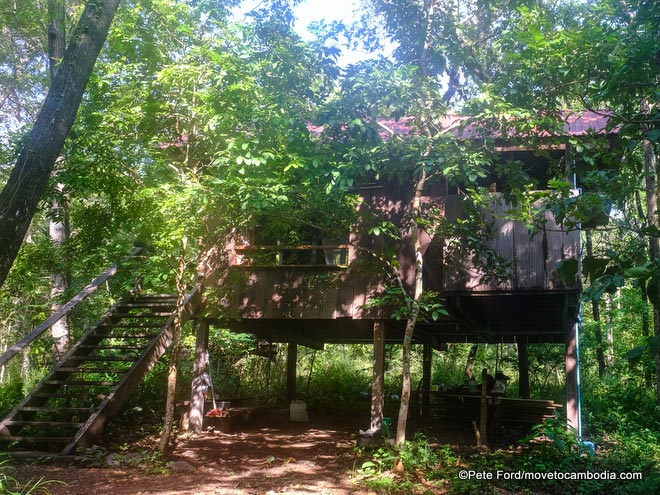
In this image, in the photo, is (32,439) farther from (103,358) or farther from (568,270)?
(568,270)

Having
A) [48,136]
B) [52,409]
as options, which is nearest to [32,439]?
[52,409]

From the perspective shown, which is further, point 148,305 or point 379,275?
point 148,305

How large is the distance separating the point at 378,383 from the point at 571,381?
3.43m

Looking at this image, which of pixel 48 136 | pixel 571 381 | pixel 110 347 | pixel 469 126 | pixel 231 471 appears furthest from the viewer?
pixel 469 126

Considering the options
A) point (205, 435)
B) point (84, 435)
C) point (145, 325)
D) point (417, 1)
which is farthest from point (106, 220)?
point (417, 1)

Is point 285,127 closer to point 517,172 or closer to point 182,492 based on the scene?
point 517,172

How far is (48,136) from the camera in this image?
17.4 feet

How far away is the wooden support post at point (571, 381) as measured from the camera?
959 centimetres

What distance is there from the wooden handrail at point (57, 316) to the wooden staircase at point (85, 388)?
0.75 m

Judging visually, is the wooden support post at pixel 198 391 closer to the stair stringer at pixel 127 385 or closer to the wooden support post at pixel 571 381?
the stair stringer at pixel 127 385

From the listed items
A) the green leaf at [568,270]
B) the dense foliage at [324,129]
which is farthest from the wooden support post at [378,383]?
the green leaf at [568,270]

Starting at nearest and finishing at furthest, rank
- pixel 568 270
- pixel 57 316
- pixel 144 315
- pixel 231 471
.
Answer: pixel 568 270
pixel 231 471
pixel 57 316
pixel 144 315

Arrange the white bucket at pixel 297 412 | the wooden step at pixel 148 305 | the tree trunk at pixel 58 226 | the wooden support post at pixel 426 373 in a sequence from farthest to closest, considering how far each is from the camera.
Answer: the wooden support post at pixel 426 373
the white bucket at pixel 297 412
the wooden step at pixel 148 305
the tree trunk at pixel 58 226

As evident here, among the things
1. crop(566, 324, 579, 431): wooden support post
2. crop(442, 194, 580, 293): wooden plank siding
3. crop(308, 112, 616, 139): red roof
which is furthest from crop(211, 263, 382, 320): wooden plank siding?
crop(566, 324, 579, 431): wooden support post
